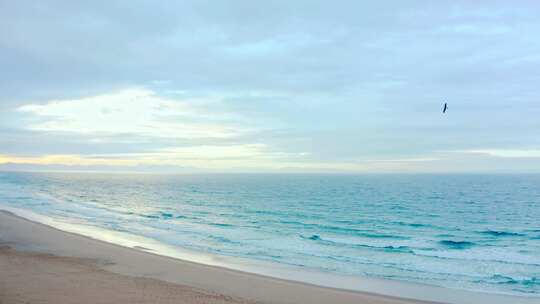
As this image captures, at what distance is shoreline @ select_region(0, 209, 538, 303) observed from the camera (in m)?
15.3

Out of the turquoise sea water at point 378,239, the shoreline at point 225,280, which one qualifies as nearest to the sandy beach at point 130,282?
the shoreline at point 225,280

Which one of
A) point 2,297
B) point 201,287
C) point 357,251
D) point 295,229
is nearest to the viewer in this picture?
point 2,297

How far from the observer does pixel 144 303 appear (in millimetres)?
13320

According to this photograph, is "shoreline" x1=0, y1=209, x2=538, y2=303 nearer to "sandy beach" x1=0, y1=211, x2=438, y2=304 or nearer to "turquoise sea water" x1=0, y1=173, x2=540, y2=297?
"sandy beach" x1=0, y1=211, x2=438, y2=304

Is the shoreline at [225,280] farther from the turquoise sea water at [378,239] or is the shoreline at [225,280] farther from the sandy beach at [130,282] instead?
the turquoise sea water at [378,239]

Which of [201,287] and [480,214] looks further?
[480,214]

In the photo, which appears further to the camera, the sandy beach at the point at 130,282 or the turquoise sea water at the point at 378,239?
the turquoise sea water at the point at 378,239

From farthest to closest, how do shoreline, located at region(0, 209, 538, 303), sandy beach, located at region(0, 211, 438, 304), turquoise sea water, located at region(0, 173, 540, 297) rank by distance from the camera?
turquoise sea water, located at region(0, 173, 540, 297)
shoreline, located at region(0, 209, 538, 303)
sandy beach, located at region(0, 211, 438, 304)

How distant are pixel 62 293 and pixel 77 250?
10390mm

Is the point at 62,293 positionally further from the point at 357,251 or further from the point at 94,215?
the point at 94,215

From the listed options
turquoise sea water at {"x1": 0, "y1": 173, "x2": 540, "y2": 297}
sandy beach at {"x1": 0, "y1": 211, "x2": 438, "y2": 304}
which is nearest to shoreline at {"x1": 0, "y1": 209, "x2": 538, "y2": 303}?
sandy beach at {"x1": 0, "y1": 211, "x2": 438, "y2": 304}

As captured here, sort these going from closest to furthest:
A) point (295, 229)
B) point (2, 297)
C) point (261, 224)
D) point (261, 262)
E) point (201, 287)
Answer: point (2, 297), point (201, 287), point (261, 262), point (295, 229), point (261, 224)

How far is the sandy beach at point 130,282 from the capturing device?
14.0 metres

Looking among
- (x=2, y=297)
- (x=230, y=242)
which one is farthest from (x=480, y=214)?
(x=2, y=297)
